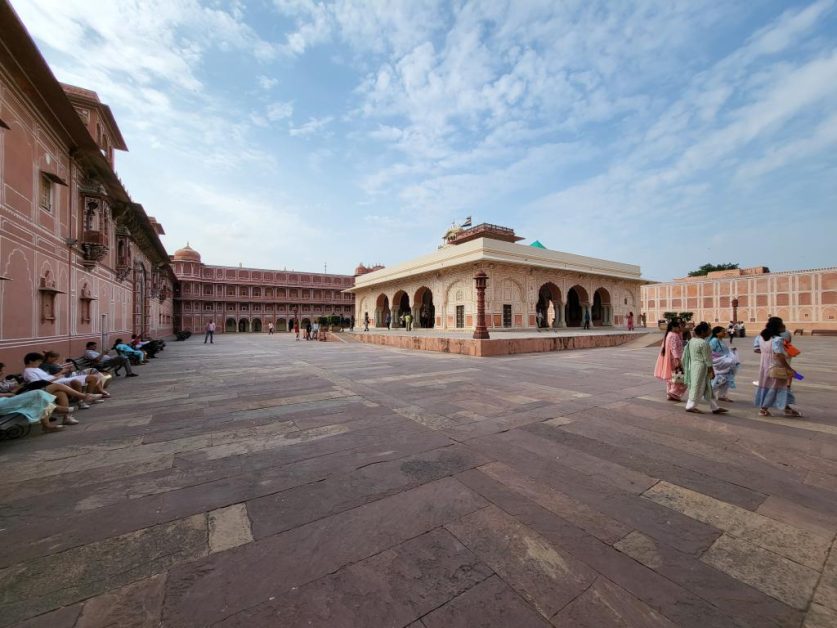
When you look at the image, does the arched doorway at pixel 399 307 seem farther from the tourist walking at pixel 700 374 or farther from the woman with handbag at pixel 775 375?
the woman with handbag at pixel 775 375

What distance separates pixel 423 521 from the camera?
7.18 ft

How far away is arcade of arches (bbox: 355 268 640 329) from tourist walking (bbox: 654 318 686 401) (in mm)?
14919

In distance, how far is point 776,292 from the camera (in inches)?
1502

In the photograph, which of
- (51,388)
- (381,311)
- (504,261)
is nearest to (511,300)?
(504,261)

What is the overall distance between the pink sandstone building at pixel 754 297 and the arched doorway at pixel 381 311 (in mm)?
34215

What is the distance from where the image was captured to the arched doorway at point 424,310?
2780 cm

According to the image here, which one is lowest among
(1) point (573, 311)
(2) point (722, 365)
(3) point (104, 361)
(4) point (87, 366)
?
(4) point (87, 366)

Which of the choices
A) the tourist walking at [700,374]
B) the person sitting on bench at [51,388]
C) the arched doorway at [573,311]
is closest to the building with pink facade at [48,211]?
the person sitting on bench at [51,388]

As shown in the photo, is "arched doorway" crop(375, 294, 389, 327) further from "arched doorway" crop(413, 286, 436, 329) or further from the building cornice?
"arched doorway" crop(413, 286, 436, 329)

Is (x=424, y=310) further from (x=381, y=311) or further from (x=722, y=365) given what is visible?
(x=722, y=365)

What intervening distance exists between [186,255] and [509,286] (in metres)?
43.3

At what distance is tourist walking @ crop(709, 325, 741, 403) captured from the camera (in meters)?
5.40

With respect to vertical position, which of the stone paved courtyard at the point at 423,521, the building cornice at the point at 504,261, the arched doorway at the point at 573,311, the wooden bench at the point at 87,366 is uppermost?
the building cornice at the point at 504,261

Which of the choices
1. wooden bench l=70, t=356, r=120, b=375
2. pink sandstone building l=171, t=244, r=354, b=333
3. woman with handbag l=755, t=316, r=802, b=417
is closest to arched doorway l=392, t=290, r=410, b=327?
pink sandstone building l=171, t=244, r=354, b=333
